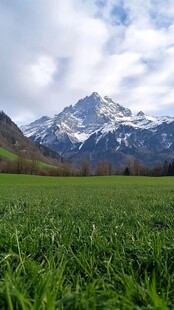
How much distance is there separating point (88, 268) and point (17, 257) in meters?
0.86

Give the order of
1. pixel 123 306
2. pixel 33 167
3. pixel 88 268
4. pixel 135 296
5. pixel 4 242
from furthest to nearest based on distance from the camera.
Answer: pixel 33 167, pixel 4 242, pixel 88 268, pixel 135 296, pixel 123 306

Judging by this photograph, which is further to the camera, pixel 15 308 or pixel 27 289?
pixel 27 289

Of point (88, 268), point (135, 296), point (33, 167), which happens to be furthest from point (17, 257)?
point (33, 167)

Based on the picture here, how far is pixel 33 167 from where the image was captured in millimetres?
150875

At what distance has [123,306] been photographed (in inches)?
84.0

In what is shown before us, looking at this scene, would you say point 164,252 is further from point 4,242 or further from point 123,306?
point 4,242

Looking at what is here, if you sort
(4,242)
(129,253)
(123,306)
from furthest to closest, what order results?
(4,242) → (129,253) → (123,306)

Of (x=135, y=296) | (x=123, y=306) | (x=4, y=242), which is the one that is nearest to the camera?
(x=123, y=306)

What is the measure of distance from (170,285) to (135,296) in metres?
0.59

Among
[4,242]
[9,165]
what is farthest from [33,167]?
[4,242]

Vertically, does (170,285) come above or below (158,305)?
below

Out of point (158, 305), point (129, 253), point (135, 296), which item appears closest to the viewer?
point (158, 305)

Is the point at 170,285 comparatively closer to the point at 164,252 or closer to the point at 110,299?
the point at 164,252

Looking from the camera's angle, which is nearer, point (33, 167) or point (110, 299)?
point (110, 299)
